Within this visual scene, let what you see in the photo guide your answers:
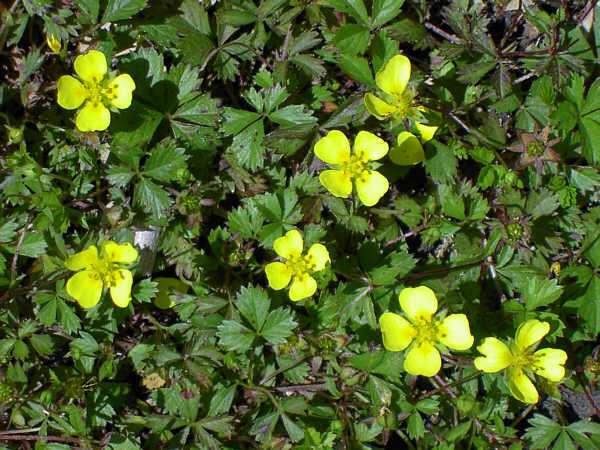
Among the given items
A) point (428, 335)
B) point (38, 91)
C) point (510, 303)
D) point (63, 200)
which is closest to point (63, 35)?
Answer: point (38, 91)

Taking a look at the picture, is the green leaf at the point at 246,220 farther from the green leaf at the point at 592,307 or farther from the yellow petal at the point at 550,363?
the green leaf at the point at 592,307

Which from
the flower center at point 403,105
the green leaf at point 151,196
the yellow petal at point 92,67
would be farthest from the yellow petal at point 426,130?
the yellow petal at point 92,67

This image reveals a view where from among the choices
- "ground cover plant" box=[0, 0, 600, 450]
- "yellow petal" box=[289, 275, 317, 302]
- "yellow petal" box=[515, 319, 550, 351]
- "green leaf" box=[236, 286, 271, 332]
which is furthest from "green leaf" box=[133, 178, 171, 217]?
"yellow petal" box=[515, 319, 550, 351]

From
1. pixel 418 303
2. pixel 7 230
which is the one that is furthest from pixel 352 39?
pixel 7 230

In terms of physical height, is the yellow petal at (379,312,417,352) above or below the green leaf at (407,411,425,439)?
above

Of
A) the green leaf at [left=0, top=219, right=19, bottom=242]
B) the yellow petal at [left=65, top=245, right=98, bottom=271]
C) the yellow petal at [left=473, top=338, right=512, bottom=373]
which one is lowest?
the yellow petal at [left=473, top=338, right=512, bottom=373]

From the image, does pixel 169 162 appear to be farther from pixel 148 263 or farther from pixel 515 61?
pixel 515 61

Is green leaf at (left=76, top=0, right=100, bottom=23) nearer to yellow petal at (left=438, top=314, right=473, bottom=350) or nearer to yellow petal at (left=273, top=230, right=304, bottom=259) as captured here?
yellow petal at (left=273, top=230, right=304, bottom=259)
